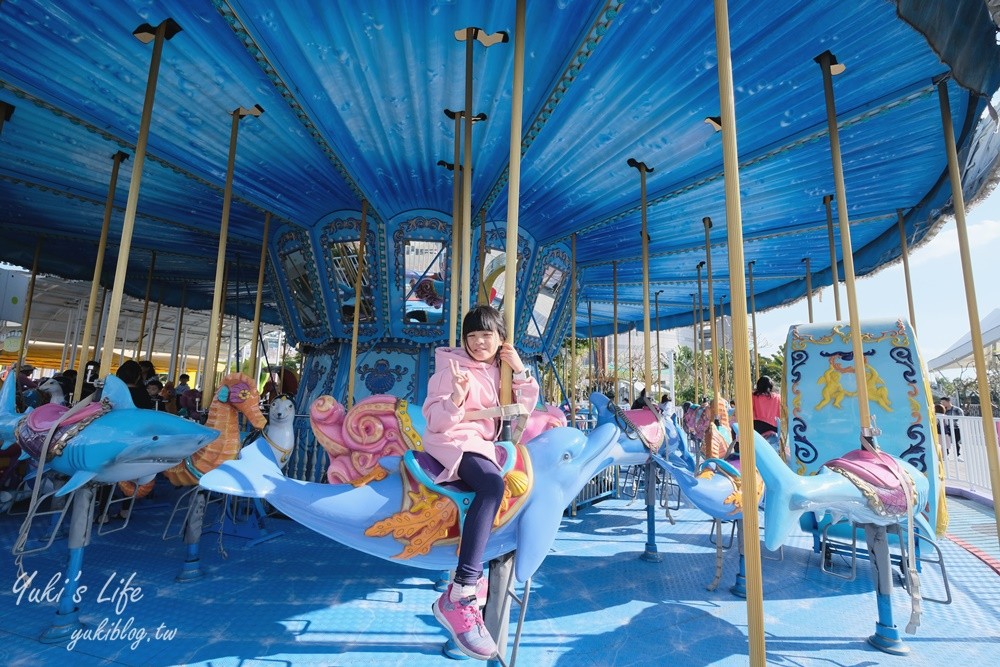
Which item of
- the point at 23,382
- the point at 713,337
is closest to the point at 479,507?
the point at 713,337

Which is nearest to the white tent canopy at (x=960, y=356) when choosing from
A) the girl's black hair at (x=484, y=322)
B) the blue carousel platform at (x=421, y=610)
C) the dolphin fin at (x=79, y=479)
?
the blue carousel platform at (x=421, y=610)

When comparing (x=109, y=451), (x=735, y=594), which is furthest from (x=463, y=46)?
(x=735, y=594)

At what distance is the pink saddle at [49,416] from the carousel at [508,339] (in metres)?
0.02

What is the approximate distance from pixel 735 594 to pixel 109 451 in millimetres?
4312

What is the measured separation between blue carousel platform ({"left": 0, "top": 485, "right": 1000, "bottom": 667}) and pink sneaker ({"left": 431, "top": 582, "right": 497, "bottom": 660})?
130 centimetres

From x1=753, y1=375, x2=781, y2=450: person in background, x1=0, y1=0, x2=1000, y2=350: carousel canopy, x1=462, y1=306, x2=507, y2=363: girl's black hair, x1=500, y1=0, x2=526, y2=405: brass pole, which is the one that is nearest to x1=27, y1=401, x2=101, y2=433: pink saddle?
x1=0, y1=0, x2=1000, y2=350: carousel canopy

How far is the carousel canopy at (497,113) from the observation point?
121 inches

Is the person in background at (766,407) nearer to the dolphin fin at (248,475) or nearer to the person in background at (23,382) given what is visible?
the dolphin fin at (248,475)

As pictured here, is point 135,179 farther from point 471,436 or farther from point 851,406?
point 851,406

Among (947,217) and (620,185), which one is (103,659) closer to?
(620,185)

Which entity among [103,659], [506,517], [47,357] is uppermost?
[47,357]

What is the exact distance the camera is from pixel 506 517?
1938 millimetres

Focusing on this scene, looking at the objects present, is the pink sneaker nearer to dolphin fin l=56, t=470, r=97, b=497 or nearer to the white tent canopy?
dolphin fin l=56, t=470, r=97, b=497

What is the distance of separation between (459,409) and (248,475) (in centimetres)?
98
